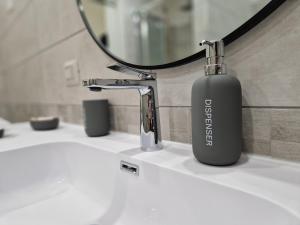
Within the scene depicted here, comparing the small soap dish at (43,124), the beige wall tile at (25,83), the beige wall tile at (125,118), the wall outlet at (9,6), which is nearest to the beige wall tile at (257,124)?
the beige wall tile at (125,118)

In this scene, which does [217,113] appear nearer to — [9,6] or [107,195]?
[107,195]

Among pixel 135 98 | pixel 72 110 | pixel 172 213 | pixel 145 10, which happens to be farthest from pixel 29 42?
pixel 172 213

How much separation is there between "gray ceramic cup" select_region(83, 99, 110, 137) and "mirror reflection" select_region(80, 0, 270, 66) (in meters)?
0.15

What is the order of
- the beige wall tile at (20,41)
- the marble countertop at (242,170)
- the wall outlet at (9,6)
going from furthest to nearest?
the wall outlet at (9,6) → the beige wall tile at (20,41) → the marble countertop at (242,170)

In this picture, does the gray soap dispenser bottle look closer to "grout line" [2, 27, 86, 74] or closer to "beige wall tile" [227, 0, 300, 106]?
"beige wall tile" [227, 0, 300, 106]

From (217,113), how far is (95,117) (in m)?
0.39

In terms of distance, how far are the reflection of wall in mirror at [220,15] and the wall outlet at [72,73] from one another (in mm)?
470

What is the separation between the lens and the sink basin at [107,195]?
290 mm

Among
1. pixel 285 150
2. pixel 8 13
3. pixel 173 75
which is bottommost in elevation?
pixel 285 150

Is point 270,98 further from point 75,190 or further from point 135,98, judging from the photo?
point 75,190

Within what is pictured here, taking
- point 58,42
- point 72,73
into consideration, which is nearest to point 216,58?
point 72,73

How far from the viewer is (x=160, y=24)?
0.68 meters

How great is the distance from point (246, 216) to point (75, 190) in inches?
17.2

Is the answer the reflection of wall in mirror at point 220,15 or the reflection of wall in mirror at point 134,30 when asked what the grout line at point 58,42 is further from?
the reflection of wall in mirror at point 220,15
